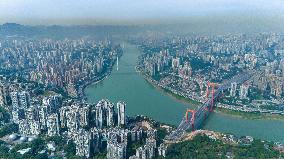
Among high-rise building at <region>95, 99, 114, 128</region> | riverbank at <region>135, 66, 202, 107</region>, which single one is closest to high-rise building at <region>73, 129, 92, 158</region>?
high-rise building at <region>95, 99, 114, 128</region>

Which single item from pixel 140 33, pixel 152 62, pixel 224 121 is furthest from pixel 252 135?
pixel 140 33

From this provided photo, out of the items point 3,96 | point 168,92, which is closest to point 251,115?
point 168,92

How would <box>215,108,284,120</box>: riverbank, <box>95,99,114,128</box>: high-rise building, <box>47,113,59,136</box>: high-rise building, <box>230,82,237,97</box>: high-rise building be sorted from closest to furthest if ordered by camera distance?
1. <box>47,113,59,136</box>: high-rise building
2. <box>95,99,114,128</box>: high-rise building
3. <box>215,108,284,120</box>: riverbank
4. <box>230,82,237,97</box>: high-rise building

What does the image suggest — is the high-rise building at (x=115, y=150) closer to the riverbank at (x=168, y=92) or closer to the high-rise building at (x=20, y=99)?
the high-rise building at (x=20, y=99)

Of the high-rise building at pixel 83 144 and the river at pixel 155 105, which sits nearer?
the high-rise building at pixel 83 144

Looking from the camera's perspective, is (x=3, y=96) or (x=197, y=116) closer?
(x=197, y=116)

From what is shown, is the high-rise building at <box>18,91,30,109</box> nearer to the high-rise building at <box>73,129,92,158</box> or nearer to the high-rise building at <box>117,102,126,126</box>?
the high-rise building at <box>117,102,126,126</box>

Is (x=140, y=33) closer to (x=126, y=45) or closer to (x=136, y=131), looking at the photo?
(x=126, y=45)

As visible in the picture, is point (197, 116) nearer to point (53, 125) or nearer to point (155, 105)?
point (155, 105)

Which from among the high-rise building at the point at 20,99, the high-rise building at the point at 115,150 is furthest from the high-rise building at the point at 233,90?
the high-rise building at the point at 20,99
